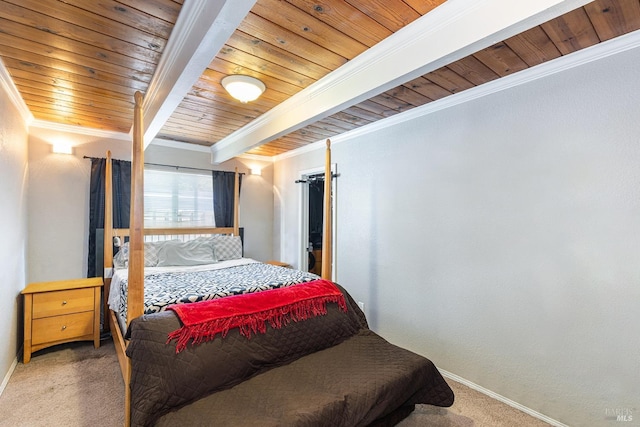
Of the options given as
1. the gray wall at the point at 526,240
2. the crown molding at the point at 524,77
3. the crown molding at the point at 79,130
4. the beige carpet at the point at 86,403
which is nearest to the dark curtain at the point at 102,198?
the crown molding at the point at 79,130

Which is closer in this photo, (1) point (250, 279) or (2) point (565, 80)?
(2) point (565, 80)

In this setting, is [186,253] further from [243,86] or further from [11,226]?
[243,86]

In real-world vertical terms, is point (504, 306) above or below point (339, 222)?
→ below

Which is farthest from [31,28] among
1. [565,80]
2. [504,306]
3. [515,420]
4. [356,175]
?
[515,420]

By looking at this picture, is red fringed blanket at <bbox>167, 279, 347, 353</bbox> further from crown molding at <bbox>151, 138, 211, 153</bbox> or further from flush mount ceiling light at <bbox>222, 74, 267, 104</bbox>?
crown molding at <bbox>151, 138, 211, 153</bbox>

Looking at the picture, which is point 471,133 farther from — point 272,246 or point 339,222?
point 272,246

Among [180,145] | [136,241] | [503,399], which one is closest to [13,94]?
[180,145]

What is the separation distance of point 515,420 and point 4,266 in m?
3.78

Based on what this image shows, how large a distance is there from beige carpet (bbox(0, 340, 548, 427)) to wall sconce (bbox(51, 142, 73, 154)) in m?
2.06

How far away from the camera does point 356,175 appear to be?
340 centimetres

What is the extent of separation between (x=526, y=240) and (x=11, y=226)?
395cm

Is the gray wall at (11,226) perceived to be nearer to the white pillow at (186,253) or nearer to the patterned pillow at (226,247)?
the white pillow at (186,253)

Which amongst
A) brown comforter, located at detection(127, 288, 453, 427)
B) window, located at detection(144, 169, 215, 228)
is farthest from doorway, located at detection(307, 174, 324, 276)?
brown comforter, located at detection(127, 288, 453, 427)

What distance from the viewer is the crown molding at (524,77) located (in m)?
1.71
